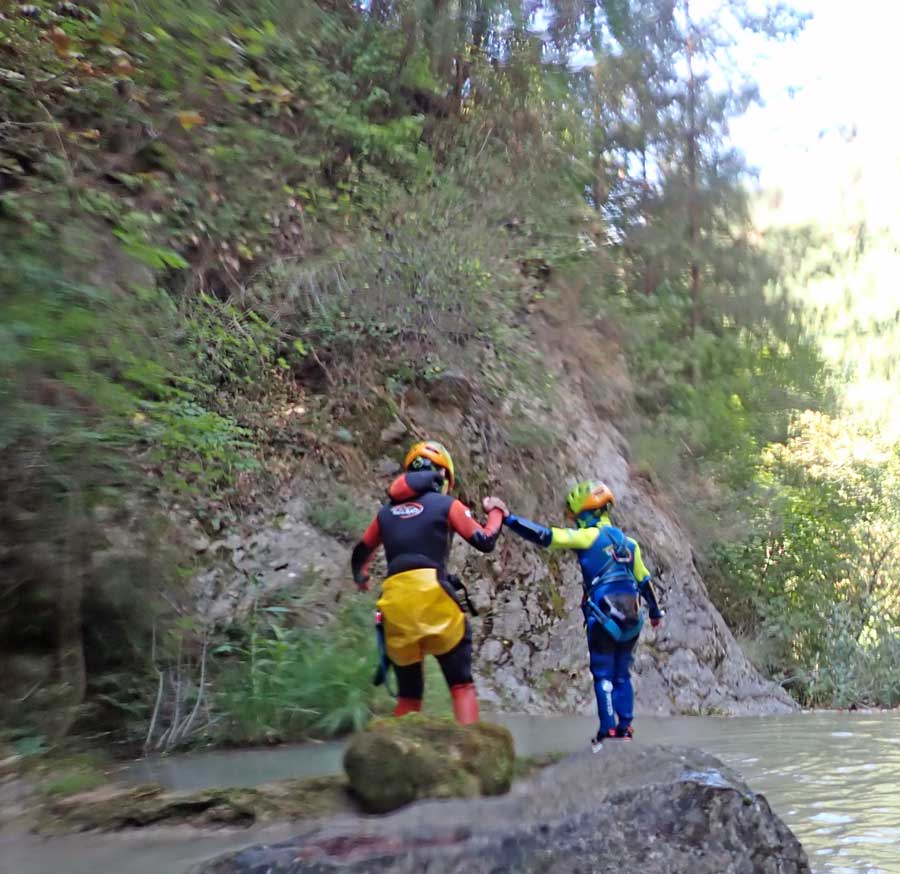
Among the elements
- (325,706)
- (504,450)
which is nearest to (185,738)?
(325,706)

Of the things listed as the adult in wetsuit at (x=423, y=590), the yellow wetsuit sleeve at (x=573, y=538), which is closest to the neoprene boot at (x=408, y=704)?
the adult in wetsuit at (x=423, y=590)

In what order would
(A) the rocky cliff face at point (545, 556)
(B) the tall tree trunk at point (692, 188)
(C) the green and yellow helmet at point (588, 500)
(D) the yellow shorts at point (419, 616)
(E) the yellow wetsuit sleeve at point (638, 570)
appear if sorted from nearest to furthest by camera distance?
(D) the yellow shorts at point (419, 616), (E) the yellow wetsuit sleeve at point (638, 570), (C) the green and yellow helmet at point (588, 500), (A) the rocky cliff face at point (545, 556), (B) the tall tree trunk at point (692, 188)

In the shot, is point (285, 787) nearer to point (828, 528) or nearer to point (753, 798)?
point (753, 798)

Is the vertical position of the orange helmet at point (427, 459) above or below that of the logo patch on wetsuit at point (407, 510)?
above

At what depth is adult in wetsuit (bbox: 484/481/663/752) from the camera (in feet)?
19.9

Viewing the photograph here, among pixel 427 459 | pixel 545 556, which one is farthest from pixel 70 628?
pixel 545 556

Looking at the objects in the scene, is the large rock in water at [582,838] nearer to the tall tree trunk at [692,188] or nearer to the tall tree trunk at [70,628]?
the tall tree trunk at [70,628]

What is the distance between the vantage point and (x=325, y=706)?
639cm

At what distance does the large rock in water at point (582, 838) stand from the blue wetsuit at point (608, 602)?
2.86 meters

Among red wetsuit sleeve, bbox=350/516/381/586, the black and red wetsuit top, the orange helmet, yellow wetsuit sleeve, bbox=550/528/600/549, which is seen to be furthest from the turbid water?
the orange helmet

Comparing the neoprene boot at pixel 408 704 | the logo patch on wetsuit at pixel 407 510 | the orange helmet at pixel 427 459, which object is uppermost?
the orange helmet at pixel 427 459

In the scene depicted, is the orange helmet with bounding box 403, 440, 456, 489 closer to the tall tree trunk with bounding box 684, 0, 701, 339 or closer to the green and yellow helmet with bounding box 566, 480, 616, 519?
the green and yellow helmet with bounding box 566, 480, 616, 519

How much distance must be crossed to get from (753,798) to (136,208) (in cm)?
619

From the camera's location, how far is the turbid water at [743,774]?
3.41 metres
